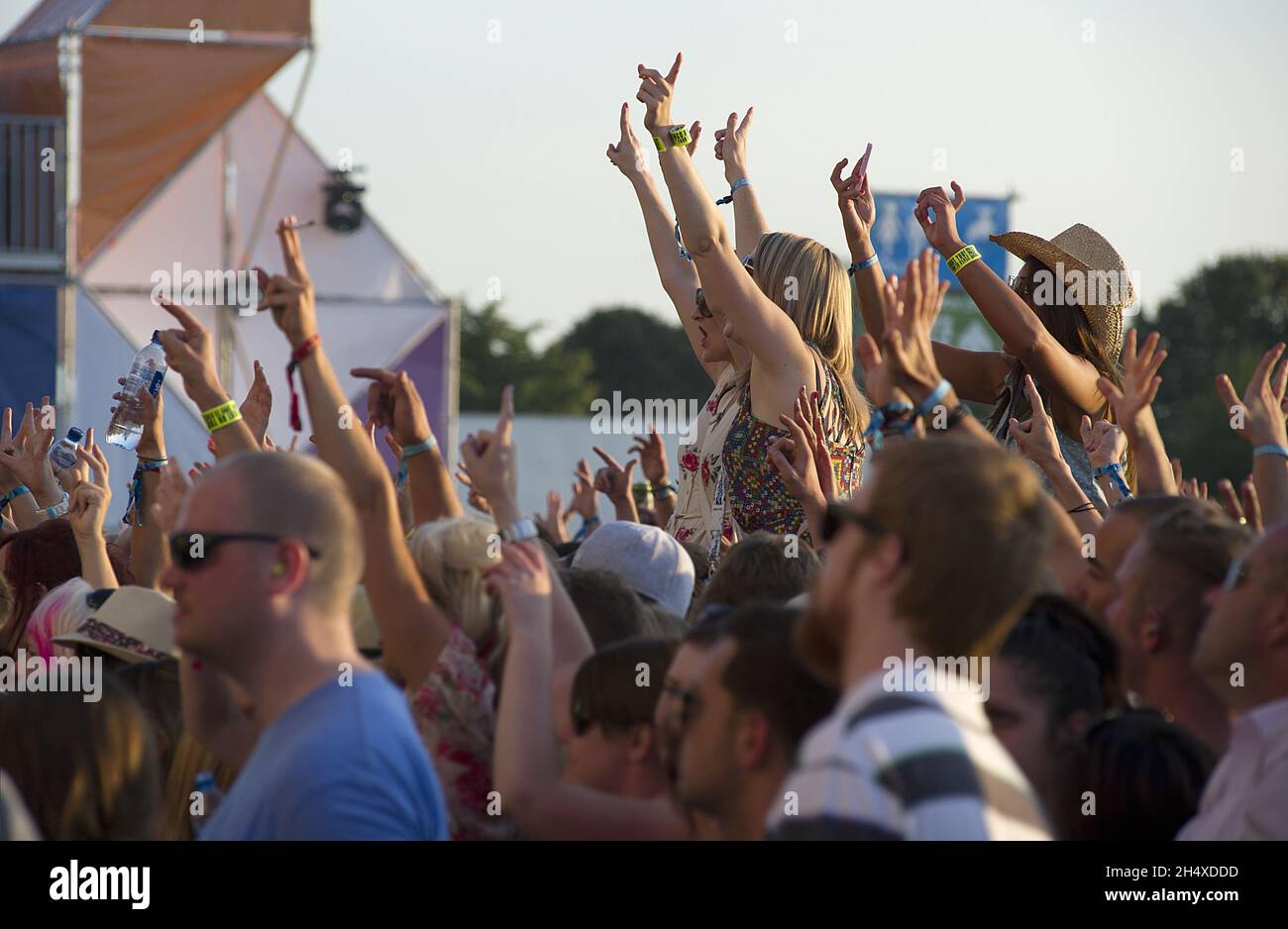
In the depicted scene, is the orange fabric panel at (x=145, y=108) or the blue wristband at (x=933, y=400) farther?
the orange fabric panel at (x=145, y=108)

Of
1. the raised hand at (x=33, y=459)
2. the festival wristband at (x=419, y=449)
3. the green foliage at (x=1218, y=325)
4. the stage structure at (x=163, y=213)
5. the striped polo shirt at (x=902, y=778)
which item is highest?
the green foliage at (x=1218, y=325)

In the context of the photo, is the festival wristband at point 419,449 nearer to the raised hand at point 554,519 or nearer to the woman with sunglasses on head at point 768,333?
the woman with sunglasses on head at point 768,333

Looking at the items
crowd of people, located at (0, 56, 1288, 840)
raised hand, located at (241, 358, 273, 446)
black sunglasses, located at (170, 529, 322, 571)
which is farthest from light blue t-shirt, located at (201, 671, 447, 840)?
raised hand, located at (241, 358, 273, 446)

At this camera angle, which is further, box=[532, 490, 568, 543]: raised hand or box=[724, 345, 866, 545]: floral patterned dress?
box=[532, 490, 568, 543]: raised hand

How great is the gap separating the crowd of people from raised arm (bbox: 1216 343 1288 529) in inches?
0.4

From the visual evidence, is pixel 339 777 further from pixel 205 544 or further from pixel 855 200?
pixel 855 200

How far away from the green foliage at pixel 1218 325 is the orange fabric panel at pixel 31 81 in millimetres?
41729

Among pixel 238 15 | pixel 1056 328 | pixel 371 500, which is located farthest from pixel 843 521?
pixel 238 15

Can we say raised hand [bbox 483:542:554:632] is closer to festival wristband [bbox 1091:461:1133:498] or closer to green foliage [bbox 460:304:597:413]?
festival wristband [bbox 1091:461:1133:498]

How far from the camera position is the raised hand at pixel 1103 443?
188 inches

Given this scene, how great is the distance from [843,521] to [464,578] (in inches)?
61.9

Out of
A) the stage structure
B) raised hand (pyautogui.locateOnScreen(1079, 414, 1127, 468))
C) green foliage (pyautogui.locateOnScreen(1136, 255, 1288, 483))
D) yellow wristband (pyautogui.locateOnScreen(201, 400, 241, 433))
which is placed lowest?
yellow wristband (pyautogui.locateOnScreen(201, 400, 241, 433))

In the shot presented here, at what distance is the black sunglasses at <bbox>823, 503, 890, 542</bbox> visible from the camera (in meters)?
2.17

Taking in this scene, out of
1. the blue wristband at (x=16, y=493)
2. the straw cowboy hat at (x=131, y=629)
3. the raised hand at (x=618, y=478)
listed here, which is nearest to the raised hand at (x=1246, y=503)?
the raised hand at (x=618, y=478)
